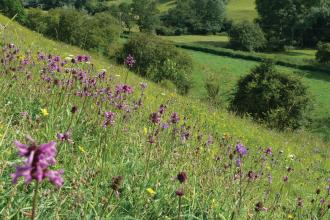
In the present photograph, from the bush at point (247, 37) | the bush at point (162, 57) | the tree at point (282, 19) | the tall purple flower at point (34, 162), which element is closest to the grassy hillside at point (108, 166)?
the tall purple flower at point (34, 162)

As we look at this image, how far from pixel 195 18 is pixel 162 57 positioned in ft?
226

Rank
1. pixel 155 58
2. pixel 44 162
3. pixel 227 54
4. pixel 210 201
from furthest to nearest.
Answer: pixel 227 54 → pixel 155 58 → pixel 210 201 → pixel 44 162

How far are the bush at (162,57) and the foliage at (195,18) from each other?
6035cm

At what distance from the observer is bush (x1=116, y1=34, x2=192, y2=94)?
39.2 meters

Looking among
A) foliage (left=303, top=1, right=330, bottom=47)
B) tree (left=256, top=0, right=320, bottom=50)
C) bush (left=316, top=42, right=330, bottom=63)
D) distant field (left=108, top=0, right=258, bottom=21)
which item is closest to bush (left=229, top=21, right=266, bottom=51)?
tree (left=256, top=0, right=320, bottom=50)

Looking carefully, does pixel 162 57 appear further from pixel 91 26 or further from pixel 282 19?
pixel 282 19

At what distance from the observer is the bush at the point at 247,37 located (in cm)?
8112

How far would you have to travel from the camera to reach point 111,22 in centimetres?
4553

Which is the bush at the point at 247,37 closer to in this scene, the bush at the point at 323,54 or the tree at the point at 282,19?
the tree at the point at 282,19

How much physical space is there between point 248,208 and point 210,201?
0.38 meters

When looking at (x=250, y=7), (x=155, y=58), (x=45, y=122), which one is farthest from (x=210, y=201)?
(x=250, y=7)

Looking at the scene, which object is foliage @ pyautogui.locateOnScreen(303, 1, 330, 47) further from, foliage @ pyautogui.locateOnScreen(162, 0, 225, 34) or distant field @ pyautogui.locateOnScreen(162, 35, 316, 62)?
foliage @ pyautogui.locateOnScreen(162, 0, 225, 34)

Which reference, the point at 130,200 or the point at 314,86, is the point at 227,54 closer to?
the point at 314,86

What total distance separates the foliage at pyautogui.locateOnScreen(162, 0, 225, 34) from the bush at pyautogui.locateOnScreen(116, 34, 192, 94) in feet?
198
